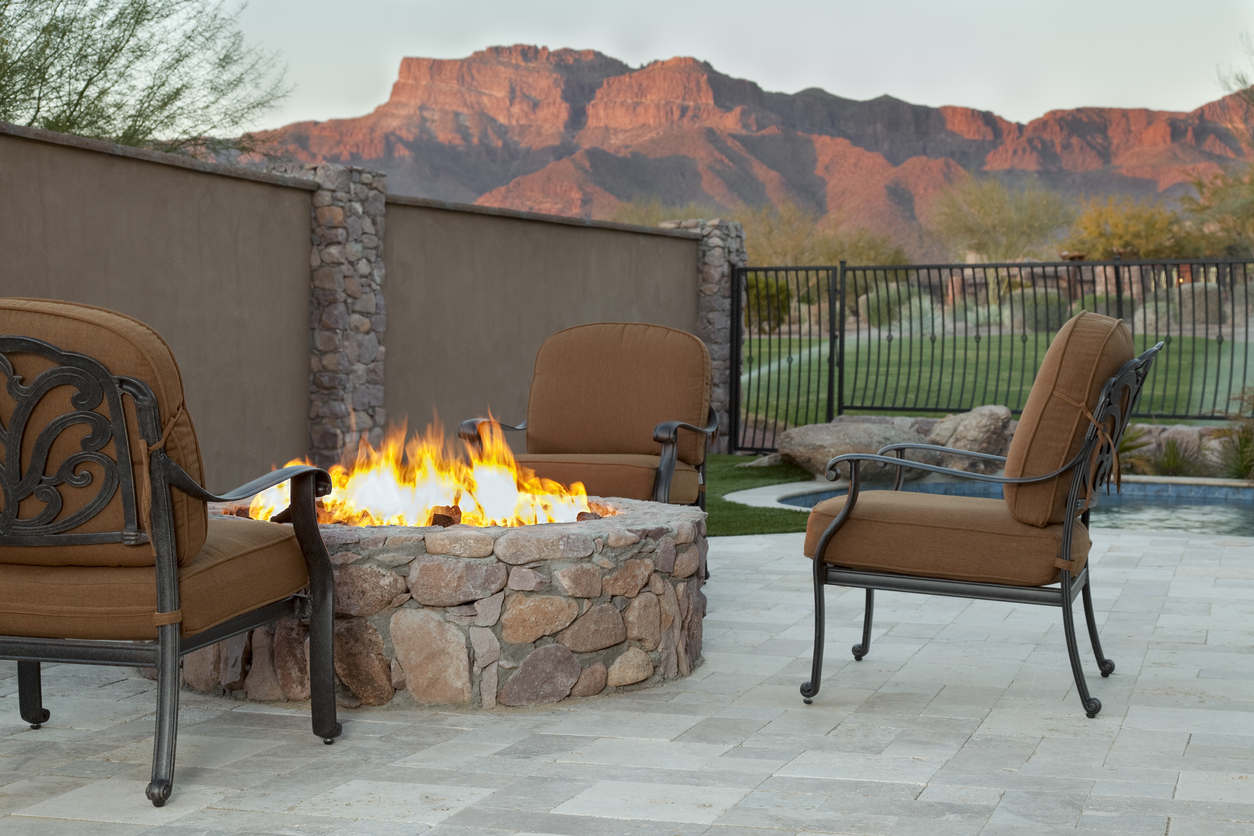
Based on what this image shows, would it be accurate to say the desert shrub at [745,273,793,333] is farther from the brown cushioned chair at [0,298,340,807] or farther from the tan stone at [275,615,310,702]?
the brown cushioned chair at [0,298,340,807]

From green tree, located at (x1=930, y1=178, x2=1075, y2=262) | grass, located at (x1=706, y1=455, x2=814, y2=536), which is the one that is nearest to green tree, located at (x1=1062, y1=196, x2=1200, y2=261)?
green tree, located at (x1=930, y1=178, x2=1075, y2=262)

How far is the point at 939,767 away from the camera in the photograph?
2637mm

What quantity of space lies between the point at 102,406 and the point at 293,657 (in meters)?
1.09

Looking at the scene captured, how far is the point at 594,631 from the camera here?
10.4 ft

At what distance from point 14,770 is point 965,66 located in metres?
61.5

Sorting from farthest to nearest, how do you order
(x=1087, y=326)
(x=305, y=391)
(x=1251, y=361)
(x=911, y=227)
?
1. (x=911, y=227)
2. (x=1251, y=361)
3. (x=305, y=391)
4. (x=1087, y=326)

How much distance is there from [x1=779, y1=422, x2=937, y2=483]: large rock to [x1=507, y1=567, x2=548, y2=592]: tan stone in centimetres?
597

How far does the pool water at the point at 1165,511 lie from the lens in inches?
293

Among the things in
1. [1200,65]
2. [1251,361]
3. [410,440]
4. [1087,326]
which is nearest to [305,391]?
[410,440]

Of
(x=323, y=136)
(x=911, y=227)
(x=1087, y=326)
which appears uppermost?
(x=323, y=136)

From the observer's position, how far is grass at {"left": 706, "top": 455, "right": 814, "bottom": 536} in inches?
264

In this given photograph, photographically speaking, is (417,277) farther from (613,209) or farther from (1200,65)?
(1200,65)

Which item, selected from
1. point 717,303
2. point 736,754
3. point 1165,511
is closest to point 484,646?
point 736,754

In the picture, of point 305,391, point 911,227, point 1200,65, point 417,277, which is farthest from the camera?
point 911,227
